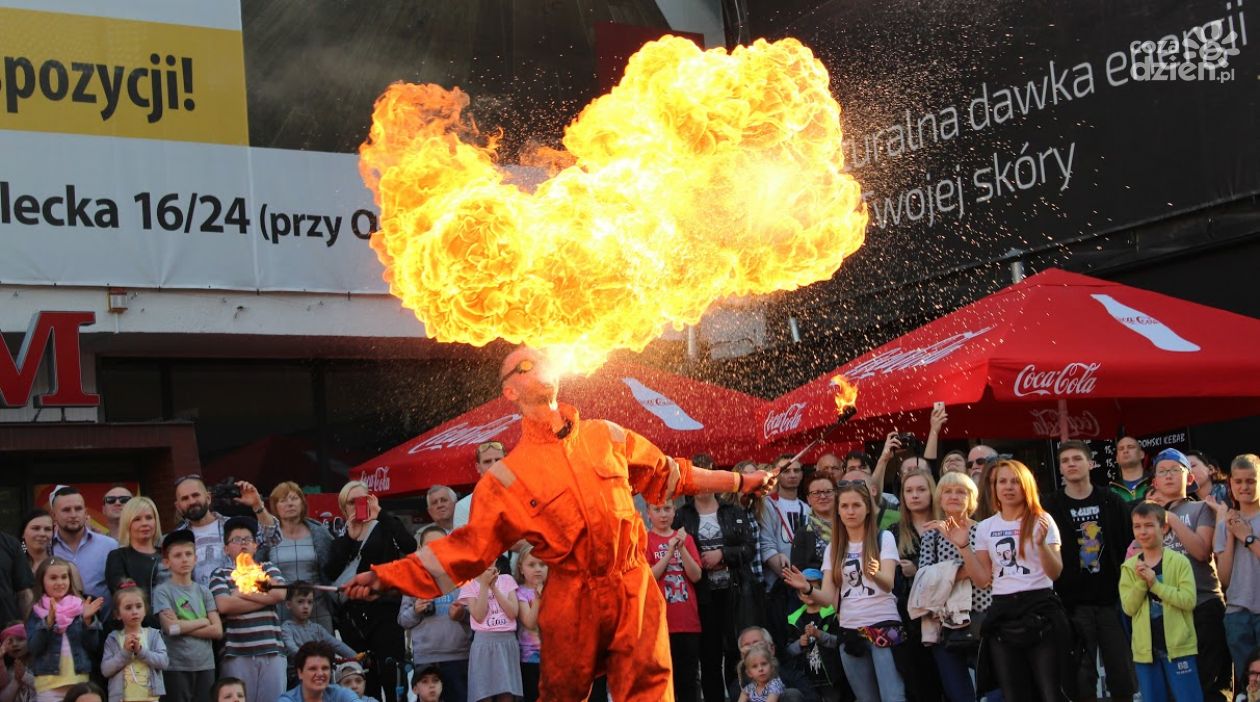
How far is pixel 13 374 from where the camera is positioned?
1369 centimetres

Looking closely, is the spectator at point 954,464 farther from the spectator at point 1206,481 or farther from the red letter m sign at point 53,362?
the red letter m sign at point 53,362

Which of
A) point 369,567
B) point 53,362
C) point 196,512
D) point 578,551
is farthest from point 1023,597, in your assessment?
point 53,362

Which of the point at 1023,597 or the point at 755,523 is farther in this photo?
the point at 755,523

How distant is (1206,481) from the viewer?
912 cm

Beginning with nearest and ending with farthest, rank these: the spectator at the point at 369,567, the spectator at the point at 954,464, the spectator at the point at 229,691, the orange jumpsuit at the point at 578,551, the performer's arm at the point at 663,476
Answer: the orange jumpsuit at the point at 578,551 → the performer's arm at the point at 663,476 → the spectator at the point at 229,691 → the spectator at the point at 954,464 → the spectator at the point at 369,567

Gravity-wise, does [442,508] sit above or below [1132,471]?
above

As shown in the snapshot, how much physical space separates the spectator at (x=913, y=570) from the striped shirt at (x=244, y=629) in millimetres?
3333

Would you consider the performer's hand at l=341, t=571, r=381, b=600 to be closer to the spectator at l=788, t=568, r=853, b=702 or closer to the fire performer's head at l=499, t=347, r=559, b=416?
the fire performer's head at l=499, t=347, r=559, b=416

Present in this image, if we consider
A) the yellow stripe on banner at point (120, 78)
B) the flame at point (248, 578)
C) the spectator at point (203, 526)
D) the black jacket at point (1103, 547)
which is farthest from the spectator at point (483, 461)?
the yellow stripe on banner at point (120, 78)

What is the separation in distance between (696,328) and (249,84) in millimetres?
5114

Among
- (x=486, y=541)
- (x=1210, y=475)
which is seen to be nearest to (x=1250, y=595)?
(x=1210, y=475)

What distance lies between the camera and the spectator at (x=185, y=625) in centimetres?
845

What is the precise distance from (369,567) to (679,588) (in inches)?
70.6

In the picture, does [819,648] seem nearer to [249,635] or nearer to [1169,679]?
[1169,679]
